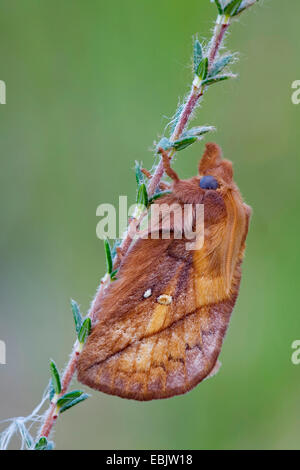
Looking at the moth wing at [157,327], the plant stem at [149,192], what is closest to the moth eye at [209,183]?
the moth wing at [157,327]

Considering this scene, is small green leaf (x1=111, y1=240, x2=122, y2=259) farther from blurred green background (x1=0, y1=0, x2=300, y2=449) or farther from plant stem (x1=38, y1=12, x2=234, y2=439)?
blurred green background (x1=0, y1=0, x2=300, y2=449)

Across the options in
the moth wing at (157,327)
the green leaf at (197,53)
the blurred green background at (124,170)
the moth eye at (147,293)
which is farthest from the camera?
the blurred green background at (124,170)

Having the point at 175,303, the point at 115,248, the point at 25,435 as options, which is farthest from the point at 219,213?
the point at 25,435

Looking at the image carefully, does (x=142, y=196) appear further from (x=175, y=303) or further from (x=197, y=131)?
(x=175, y=303)

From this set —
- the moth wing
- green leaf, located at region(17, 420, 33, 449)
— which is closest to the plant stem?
green leaf, located at region(17, 420, 33, 449)

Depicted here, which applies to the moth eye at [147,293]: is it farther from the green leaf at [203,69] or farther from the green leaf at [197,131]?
the green leaf at [203,69]

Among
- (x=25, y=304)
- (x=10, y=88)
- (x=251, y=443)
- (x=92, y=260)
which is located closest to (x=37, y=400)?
(x=25, y=304)
